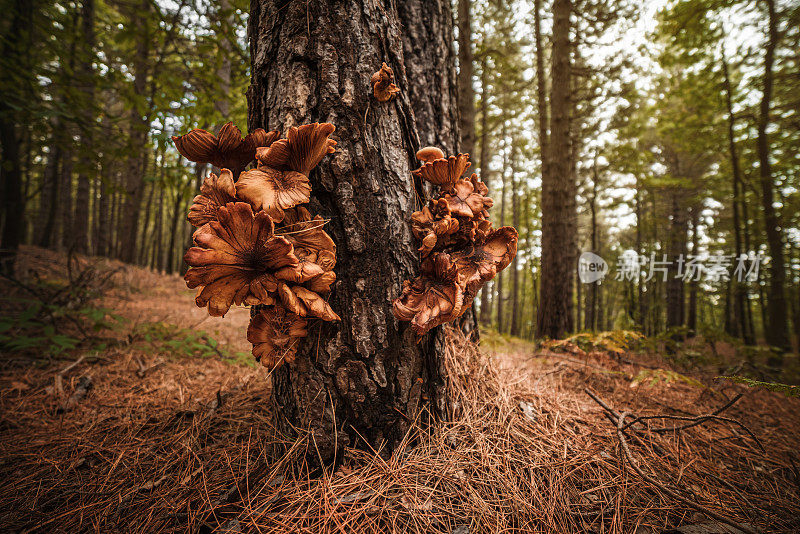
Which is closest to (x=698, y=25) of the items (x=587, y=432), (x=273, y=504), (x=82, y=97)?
(x=587, y=432)

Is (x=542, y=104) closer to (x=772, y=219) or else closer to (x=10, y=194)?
(x=772, y=219)

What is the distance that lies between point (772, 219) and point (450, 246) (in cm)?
858

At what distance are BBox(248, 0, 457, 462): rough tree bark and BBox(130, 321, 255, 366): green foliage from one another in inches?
75.4

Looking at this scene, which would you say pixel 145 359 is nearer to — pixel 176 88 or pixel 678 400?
pixel 176 88

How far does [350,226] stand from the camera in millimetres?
1290

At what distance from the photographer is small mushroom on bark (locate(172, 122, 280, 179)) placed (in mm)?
1182

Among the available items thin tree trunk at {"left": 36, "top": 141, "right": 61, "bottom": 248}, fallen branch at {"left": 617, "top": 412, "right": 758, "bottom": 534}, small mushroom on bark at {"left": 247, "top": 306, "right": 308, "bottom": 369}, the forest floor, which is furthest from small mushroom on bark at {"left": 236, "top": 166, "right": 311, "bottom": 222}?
thin tree trunk at {"left": 36, "top": 141, "right": 61, "bottom": 248}

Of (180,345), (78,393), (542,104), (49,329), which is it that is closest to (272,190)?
(78,393)

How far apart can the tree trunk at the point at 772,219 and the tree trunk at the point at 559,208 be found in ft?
13.5

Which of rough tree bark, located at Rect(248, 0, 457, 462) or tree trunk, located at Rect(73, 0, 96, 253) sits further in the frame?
tree trunk, located at Rect(73, 0, 96, 253)

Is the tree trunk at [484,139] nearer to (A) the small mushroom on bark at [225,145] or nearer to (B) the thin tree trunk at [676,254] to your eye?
(B) the thin tree trunk at [676,254]

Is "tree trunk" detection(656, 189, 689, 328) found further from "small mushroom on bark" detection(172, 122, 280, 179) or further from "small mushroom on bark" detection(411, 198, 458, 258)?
"small mushroom on bark" detection(172, 122, 280, 179)

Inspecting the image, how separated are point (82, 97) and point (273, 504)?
4910 millimetres
